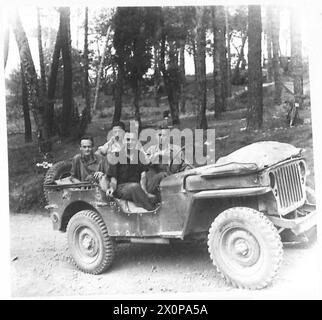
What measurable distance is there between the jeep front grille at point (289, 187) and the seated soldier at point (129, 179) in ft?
3.40

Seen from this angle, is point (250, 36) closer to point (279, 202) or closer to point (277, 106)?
point (277, 106)

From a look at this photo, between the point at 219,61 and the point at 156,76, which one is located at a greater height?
the point at 219,61

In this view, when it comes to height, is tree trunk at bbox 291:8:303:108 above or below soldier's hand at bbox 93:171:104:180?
above

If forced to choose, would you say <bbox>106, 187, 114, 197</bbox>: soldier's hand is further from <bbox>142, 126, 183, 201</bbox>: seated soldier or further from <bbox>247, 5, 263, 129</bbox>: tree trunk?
<bbox>247, 5, 263, 129</bbox>: tree trunk

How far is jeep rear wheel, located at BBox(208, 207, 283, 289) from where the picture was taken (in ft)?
10.1

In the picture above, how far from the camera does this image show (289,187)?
3.39 metres

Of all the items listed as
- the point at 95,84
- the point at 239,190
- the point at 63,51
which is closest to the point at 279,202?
the point at 239,190

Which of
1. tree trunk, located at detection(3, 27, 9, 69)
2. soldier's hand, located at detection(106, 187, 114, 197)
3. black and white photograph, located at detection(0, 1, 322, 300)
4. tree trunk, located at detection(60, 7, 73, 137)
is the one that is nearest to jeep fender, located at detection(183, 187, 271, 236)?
black and white photograph, located at detection(0, 1, 322, 300)

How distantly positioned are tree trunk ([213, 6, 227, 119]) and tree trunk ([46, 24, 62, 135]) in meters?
1.42

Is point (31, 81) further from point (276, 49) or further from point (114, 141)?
point (276, 49)

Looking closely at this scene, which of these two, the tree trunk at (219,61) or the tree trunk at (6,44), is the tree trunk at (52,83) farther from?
the tree trunk at (219,61)

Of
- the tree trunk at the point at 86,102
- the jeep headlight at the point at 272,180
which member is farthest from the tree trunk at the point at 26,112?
the jeep headlight at the point at 272,180

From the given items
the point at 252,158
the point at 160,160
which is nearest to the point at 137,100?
the point at 160,160

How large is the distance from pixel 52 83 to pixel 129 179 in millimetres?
1171
